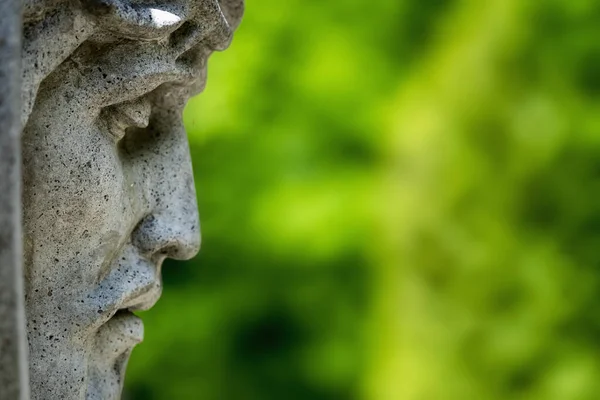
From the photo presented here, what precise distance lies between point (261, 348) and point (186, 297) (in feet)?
0.84

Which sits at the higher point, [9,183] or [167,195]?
[167,195]

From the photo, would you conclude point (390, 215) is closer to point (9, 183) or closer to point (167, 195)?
point (167, 195)

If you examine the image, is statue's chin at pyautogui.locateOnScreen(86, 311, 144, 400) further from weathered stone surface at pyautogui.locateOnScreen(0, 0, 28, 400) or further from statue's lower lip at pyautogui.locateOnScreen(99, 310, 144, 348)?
weathered stone surface at pyautogui.locateOnScreen(0, 0, 28, 400)

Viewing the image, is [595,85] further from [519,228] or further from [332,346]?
[332,346]

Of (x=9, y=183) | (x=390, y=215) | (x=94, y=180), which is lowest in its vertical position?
(x=9, y=183)

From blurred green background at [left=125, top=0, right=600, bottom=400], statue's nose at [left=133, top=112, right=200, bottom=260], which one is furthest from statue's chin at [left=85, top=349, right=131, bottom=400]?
blurred green background at [left=125, top=0, right=600, bottom=400]

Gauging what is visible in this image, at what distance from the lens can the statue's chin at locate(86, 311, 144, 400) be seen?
1.04 metres

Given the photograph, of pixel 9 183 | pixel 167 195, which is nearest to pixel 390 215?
pixel 167 195

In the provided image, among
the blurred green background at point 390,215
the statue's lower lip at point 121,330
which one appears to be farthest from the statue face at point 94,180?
the blurred green background at point 390,215

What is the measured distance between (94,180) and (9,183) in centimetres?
23

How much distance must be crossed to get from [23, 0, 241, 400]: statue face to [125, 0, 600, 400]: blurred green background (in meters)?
1.80

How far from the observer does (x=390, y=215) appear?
294 cm

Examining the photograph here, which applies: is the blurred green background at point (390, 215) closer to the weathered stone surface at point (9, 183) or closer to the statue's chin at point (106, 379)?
the statue's chin at point (106, 379)

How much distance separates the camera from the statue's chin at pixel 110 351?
40.9 inches
